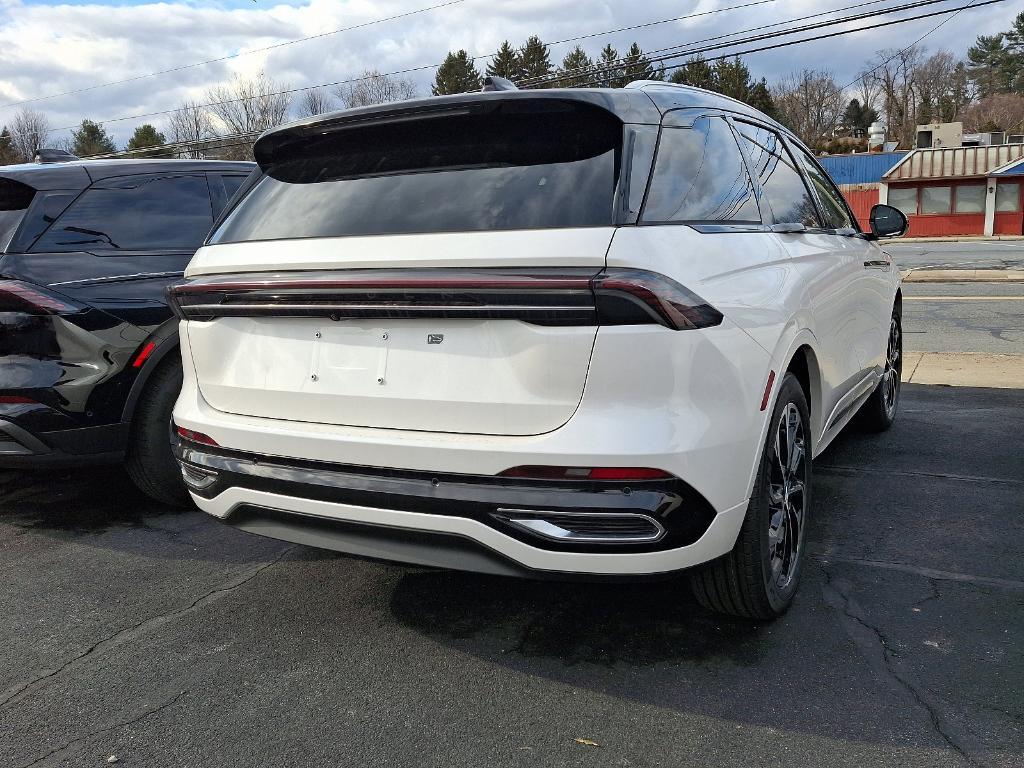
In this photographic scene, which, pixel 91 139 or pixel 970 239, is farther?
pixel 91 139

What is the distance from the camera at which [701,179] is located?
3.00 metres

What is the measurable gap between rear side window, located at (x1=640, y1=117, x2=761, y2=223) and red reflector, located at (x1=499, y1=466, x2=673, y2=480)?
70cm

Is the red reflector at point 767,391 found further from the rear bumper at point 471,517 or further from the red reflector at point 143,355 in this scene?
the red reflector at point 143,355

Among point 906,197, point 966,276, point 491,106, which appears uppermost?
point 491,106

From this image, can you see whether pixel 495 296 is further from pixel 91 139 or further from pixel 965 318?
pixel 91 139

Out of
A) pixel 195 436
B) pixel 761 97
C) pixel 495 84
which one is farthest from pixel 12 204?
pixel 761 97

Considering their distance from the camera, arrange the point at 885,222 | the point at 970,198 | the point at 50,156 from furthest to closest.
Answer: the point at 970,198, the point at 50,156, the point at 885,222

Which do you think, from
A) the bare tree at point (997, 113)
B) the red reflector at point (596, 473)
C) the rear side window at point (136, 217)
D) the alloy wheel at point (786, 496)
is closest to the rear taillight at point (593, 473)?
the red reflector at point (596, 473)

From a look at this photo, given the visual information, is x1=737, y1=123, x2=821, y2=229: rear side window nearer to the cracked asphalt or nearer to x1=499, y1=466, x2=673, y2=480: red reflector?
the cracked asphalt

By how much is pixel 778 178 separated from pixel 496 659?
2.27 m

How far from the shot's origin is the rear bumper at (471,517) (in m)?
2.48

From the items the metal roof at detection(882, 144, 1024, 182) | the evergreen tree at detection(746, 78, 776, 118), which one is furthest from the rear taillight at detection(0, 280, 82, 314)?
the evergreen tree at detection(746, 78, 776, 118)

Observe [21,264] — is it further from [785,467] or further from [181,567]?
[785,467]

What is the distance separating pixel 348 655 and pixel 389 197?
4.89 feet
